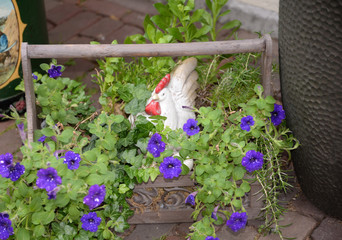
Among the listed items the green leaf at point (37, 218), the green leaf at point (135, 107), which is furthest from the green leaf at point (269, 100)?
the green leaf at point (37, 218)

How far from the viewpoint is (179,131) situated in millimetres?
2203

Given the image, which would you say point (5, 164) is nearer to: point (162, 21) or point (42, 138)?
point (42, 138)

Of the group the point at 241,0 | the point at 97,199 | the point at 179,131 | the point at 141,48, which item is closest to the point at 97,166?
the point at 97,199

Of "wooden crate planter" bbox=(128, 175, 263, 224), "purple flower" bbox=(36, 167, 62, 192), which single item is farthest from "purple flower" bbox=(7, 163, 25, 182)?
"wooden crate planter" bbox=(128, 175, 263, 224)

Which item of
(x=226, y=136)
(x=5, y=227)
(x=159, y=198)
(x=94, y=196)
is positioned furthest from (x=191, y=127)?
(x=5, y=227)

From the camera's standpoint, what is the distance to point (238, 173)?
7.18ft

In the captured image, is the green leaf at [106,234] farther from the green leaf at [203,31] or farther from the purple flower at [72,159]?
the green leaf at [203,31]

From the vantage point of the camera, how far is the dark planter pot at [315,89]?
1.96 m

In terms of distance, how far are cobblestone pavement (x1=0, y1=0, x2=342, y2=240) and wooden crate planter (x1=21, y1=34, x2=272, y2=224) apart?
79mm

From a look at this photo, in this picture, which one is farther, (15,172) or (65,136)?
(65,136)

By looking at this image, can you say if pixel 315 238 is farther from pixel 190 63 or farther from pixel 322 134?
pixel 190 63

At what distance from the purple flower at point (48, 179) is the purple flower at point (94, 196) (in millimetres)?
123

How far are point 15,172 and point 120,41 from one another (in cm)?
177

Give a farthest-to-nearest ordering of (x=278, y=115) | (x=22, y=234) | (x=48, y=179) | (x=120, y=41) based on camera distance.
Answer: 1. (x=120, y=41)
2. (x=278, y=115)
3. (x=22, y=234)
4. (x=48, y=179)
